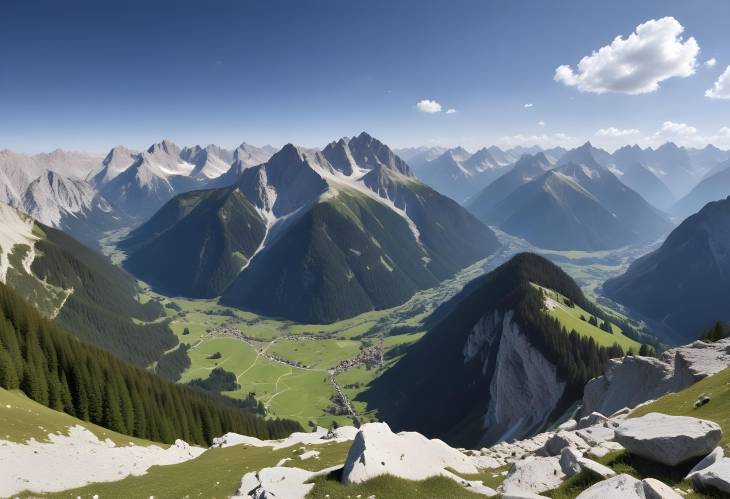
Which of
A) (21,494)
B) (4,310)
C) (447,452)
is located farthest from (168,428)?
(447,452)

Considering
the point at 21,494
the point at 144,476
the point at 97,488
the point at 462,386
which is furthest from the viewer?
the point at 462,386

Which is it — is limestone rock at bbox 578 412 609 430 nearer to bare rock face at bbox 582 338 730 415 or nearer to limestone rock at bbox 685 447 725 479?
bare rock face at bbox 582 338 730 415

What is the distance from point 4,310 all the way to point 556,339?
513ft

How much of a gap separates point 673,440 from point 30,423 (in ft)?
246

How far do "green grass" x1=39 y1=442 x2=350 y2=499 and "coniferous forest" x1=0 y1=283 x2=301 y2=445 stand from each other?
39.7 m

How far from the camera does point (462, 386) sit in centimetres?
19150

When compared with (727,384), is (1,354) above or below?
above

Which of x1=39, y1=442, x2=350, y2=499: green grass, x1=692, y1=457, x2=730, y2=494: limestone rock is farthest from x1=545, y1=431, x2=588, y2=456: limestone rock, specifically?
x1=39, y1=442, x2=350, y2=499: green grass

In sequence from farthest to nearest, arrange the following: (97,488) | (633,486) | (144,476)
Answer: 1. (144,476)
2. (97,488)
3. (633,486)

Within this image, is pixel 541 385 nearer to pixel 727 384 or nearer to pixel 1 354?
pixel 727 384

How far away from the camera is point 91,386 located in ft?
298

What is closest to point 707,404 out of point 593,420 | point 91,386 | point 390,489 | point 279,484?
point 593,420

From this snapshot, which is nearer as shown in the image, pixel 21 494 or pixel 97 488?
pixel 21 494

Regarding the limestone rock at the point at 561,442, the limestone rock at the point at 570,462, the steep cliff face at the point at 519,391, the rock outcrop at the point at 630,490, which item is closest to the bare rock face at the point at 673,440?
the limestone rock at the point at 570,462
